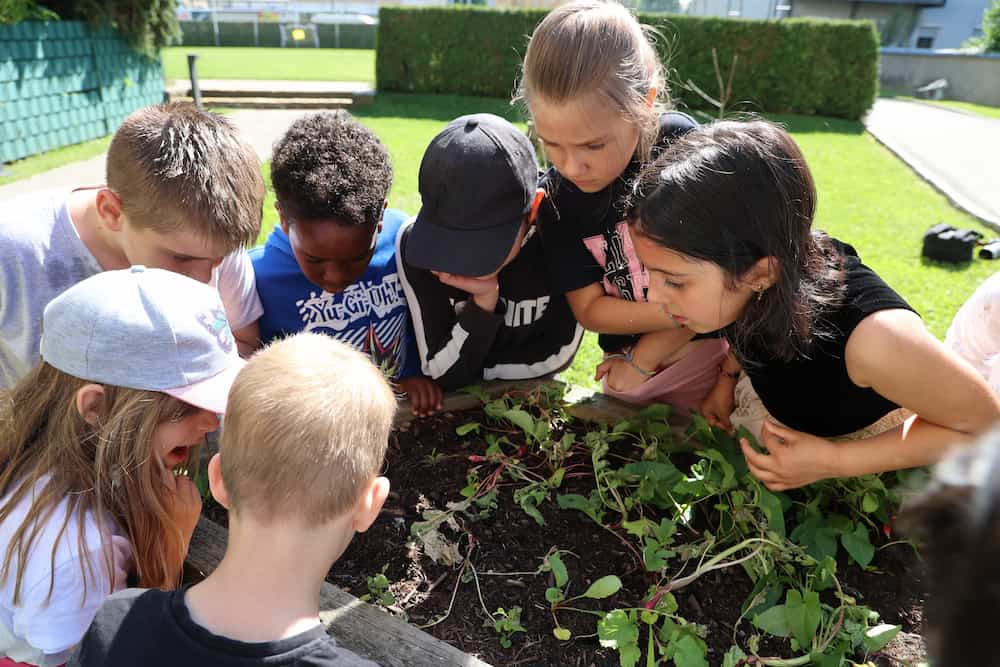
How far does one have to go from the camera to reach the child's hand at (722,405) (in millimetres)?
2105

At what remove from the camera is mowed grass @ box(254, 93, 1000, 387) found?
184 inches

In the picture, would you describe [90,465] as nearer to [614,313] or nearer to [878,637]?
[614,313]

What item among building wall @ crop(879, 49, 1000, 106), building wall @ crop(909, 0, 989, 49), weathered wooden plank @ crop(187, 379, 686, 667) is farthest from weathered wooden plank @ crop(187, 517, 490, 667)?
building wall @ crop(909, 0, 989, 49)

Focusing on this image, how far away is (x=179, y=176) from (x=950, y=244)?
5.46m

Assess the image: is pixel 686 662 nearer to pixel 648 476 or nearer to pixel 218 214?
pixel 648 476

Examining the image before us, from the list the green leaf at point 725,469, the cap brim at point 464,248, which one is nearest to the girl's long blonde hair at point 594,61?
the cap brim at point 464,248

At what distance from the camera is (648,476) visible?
1.81 m

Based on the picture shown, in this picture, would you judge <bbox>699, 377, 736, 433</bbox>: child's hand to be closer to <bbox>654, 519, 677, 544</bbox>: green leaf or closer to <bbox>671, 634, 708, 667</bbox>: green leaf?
<bbox>654, 519, 677, 544</bbox>: green leaf

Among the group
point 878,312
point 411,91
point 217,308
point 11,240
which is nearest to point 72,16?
point 411,91

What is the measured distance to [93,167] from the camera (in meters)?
7.73

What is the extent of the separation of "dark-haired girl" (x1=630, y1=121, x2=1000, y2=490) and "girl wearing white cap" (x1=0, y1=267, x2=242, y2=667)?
993 millimetres

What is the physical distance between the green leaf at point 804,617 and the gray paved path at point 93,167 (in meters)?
4.20

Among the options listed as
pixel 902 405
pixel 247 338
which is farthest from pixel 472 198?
pixel 902 405

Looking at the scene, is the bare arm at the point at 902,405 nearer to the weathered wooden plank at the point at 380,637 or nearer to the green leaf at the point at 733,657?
the green leaf at the point at 733,657
